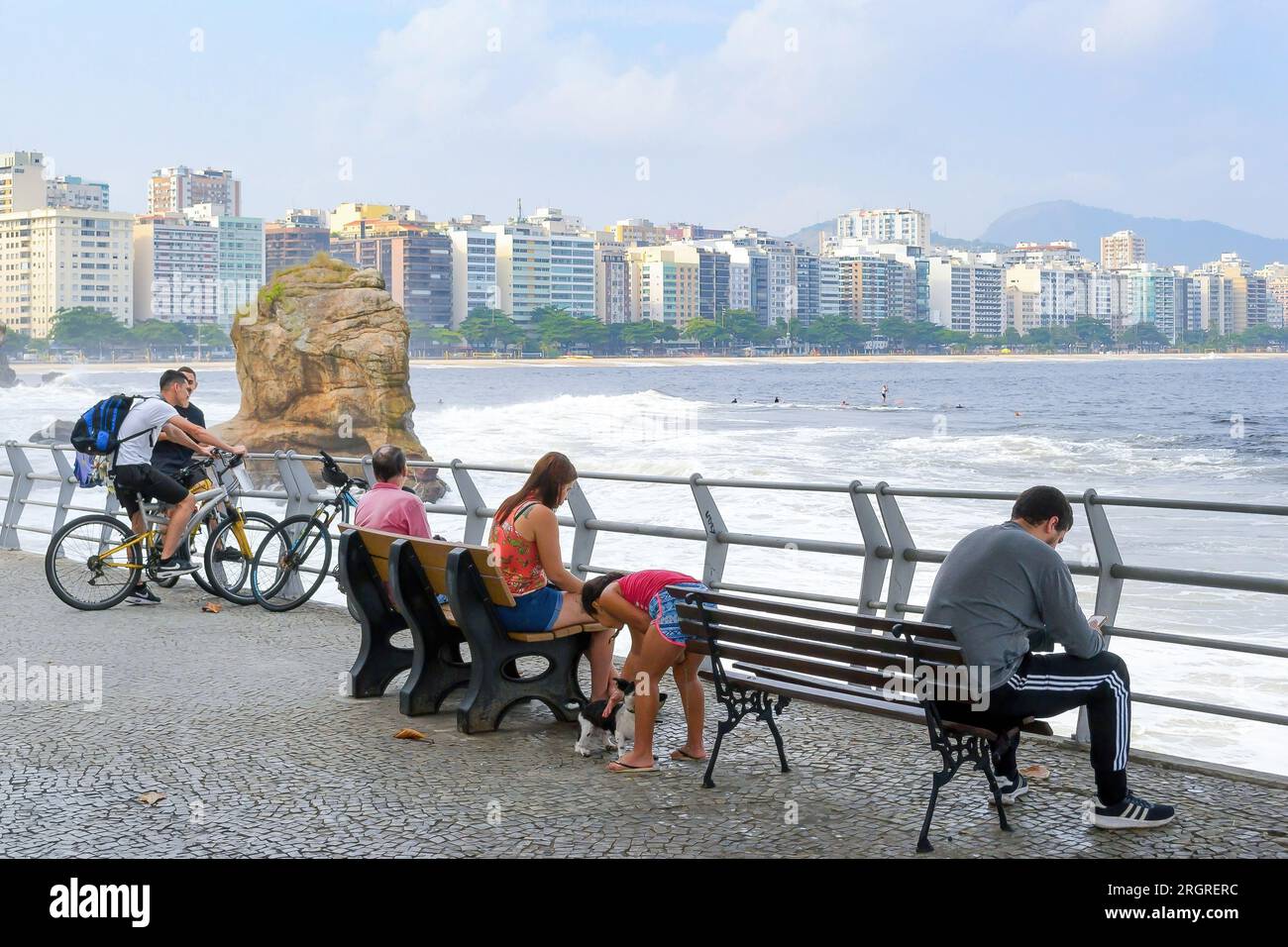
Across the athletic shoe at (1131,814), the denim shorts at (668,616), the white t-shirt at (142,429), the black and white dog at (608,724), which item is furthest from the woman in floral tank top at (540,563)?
the white t-shirt at (142,429)

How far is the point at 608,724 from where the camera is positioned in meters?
6.80

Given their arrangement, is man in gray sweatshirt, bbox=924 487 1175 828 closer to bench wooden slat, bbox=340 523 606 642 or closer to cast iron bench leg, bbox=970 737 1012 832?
cast iron bench leg, bbox=970 737 1012 832

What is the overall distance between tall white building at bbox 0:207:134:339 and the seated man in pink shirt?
165 meters

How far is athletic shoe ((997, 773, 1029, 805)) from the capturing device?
5.97 meters

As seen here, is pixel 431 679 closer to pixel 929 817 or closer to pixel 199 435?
pixel 929 817

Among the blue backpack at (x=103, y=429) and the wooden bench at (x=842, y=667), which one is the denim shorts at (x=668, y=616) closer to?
the wooden bench at (x=842, y=667)

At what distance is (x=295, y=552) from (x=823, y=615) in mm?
6512

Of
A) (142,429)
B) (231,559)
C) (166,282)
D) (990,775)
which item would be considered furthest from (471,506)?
(166,282)

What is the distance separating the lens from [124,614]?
37.3 feet

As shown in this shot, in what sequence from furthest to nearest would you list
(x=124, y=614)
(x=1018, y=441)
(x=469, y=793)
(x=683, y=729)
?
(x=1018, y=441) < (x=124, y=614) < (x=683, y=729) < (x=469, y=793)
